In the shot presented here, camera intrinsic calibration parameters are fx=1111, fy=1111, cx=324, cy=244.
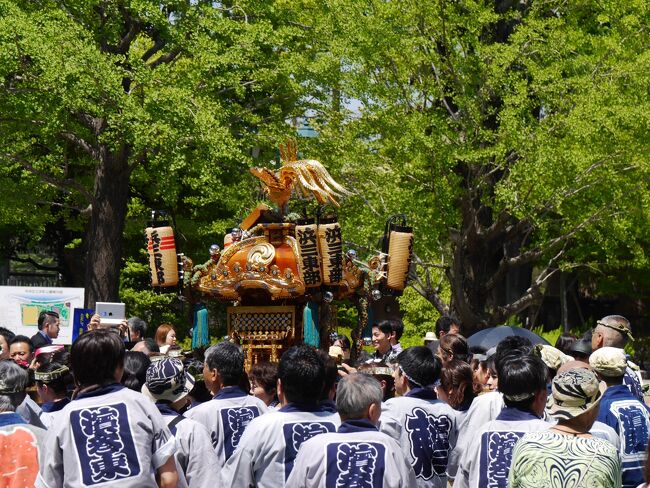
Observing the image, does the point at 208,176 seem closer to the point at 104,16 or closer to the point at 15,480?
the point at 104,16

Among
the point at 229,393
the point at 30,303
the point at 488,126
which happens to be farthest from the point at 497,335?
the point at 30,303

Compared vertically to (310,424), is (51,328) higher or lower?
higher

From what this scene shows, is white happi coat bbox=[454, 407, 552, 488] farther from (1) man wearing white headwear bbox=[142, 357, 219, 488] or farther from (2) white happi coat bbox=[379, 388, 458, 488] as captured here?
(1) man wearing white headwear bbox=[142, 357, 219, 488]

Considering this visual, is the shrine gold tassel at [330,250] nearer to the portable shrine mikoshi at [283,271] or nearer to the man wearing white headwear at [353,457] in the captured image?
the portable shrine mikoshi at [283,271]

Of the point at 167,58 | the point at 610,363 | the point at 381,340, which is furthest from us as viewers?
the point at 167,58

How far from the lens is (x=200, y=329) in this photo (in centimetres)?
1266

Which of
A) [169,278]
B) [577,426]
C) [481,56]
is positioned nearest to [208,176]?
[481,56]

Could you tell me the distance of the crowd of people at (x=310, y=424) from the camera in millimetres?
5031

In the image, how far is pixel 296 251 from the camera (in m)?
12.1

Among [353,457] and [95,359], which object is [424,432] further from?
[95,359]

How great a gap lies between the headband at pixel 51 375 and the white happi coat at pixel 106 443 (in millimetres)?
1864

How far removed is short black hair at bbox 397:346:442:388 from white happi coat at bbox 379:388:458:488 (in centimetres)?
7

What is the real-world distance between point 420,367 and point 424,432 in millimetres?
401

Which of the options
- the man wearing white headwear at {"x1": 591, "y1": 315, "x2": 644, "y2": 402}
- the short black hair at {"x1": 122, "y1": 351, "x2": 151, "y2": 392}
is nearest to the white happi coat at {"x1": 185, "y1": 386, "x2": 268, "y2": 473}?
the short black hair at {"x1": 122, "y1": 351, "x2": 151, "y2": 392}
